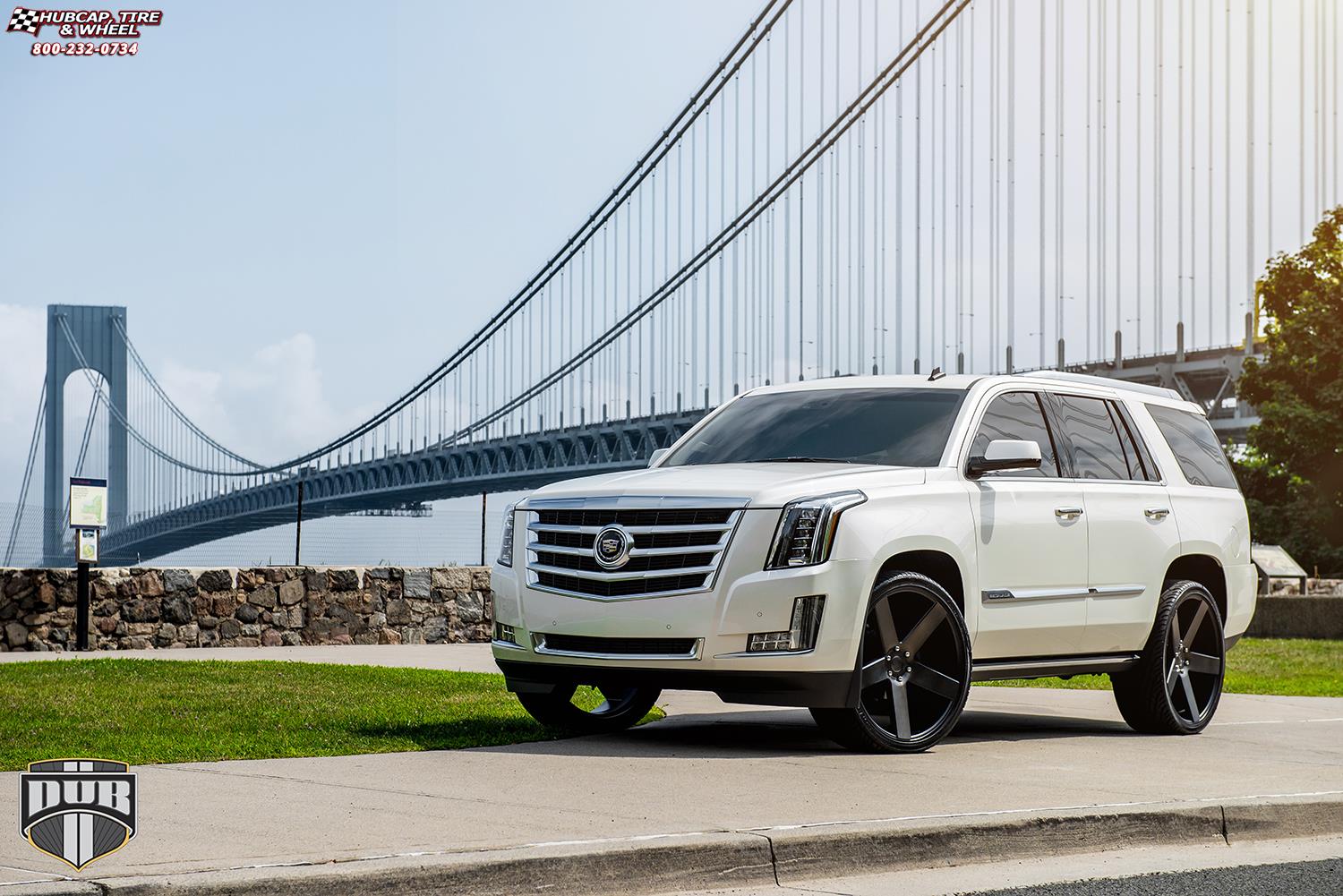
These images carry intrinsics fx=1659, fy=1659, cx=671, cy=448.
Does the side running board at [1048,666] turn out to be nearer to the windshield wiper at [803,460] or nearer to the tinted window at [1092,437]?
the tinted window at [1092,437]

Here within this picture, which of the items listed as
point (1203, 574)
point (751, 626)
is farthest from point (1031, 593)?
point (1203, 574)

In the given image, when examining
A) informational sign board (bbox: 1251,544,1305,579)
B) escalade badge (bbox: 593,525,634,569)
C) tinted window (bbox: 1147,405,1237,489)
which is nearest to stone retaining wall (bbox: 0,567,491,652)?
escalade badge (bbox: 593,525,634,569)

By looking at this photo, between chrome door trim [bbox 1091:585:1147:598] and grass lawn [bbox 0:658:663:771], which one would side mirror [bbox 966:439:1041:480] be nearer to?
chrome door trim [bbox 1091:585:1147:598]

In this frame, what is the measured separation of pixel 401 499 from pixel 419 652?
1955 inches

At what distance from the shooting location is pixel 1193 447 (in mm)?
10289

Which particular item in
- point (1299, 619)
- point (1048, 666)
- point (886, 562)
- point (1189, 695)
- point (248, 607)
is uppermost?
point (886, 562)

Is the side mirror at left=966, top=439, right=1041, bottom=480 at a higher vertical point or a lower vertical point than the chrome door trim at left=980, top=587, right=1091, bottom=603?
higher

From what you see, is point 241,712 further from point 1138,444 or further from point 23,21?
point 23,21

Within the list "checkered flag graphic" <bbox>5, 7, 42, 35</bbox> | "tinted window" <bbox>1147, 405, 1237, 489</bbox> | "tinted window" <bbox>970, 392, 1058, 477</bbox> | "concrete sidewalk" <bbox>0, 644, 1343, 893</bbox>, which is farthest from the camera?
"checkered flag graphic" <bbox>5, 7, 42, 35</bbox>

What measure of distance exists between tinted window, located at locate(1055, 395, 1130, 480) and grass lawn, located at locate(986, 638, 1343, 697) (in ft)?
15.2

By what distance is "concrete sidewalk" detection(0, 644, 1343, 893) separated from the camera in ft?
16.3

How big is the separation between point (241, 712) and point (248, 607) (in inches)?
323

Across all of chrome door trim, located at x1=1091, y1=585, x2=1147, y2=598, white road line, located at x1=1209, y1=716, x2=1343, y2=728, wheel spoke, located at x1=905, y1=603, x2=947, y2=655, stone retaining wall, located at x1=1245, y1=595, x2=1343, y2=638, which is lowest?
stone retaining wall, located at x1=1245, y1=595, x2=1343, y2=638

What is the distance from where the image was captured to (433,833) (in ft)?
17.8
